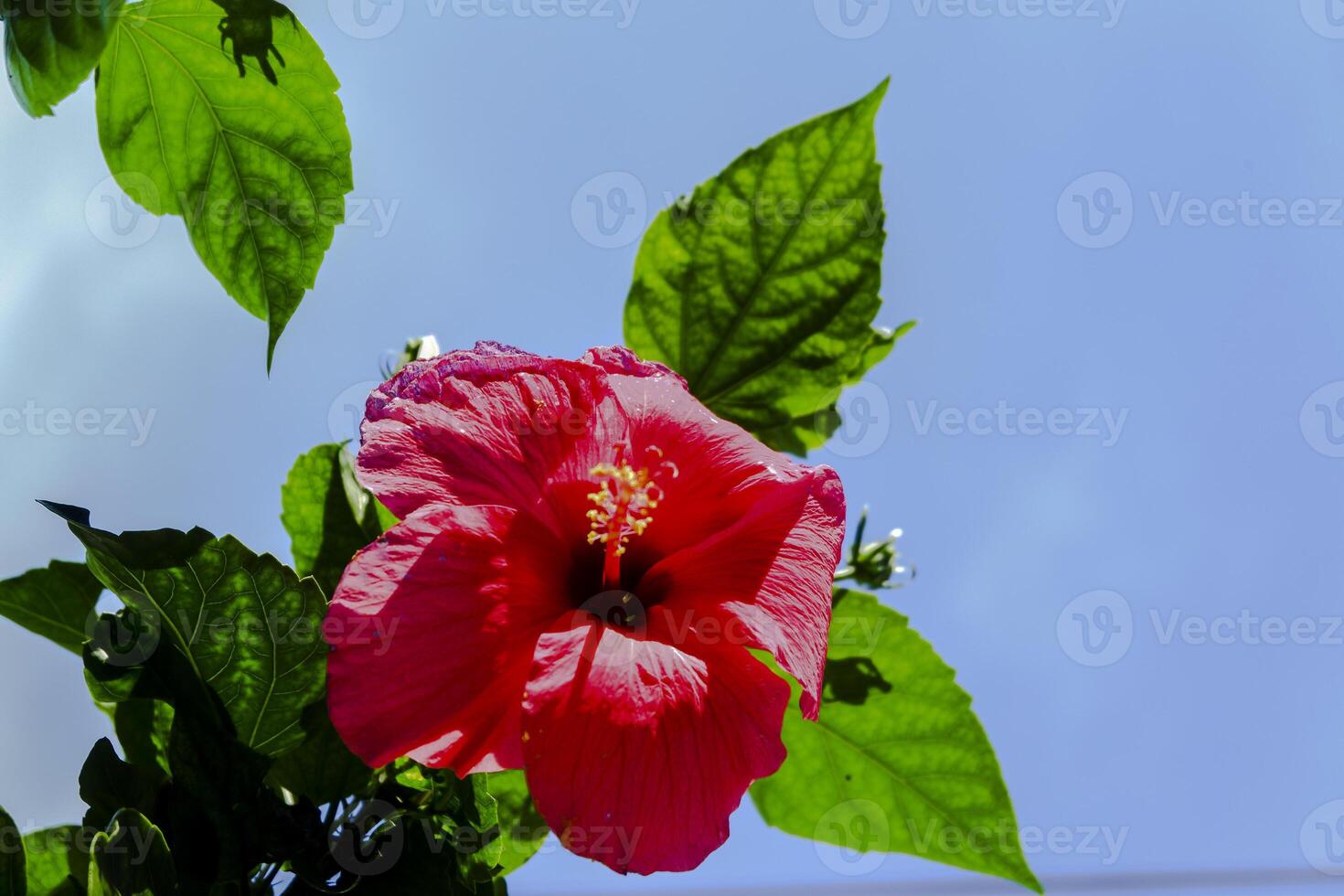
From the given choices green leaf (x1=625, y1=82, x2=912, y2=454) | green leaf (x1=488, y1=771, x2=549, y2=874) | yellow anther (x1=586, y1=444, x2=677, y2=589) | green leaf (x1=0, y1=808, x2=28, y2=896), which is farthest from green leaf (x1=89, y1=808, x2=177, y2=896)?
green leaf (x1=625, y1=82, x2=912, y2=454)

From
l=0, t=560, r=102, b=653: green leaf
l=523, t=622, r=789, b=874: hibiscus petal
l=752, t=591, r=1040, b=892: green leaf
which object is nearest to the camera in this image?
l=523, t=622, r=789, b=874: hibiscus petal

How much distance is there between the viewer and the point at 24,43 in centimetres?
72

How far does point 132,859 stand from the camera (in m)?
0.65

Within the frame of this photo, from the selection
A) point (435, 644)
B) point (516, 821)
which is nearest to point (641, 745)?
point (435, 644)

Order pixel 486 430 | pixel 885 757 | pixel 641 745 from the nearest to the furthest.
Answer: pixel 641 745
pixel 486 430
pixel 885 757

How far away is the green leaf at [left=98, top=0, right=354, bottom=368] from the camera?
0.88 m

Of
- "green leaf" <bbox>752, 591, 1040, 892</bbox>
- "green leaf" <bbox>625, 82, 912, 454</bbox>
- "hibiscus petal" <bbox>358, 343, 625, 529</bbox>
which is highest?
"green leaf" <bbox>625, 82, 912, 454</bbox>

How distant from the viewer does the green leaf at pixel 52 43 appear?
710 millimetres

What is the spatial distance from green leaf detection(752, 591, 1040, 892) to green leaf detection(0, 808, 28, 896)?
620 mm

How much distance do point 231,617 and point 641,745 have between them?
31 cm

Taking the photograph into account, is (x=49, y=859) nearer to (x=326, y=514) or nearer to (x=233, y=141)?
(x=326, y=514)

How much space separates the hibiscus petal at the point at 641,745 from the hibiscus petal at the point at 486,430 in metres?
0.12

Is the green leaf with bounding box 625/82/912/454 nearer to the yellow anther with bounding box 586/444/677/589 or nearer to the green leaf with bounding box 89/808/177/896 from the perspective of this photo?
the yellow anther with bounding box 586/444/677/589

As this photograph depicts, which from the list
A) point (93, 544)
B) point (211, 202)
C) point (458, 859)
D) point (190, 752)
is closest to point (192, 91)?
point (211, 202)
